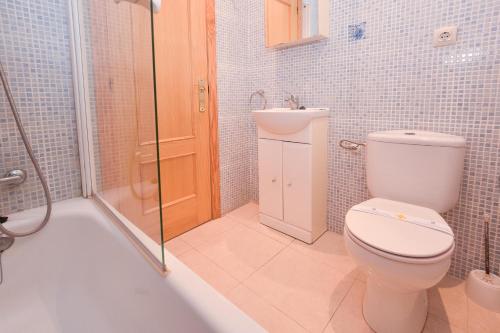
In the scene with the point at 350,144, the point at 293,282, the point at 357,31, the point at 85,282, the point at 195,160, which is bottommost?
the point at 293,282

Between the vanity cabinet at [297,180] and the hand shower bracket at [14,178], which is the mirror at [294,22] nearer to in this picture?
the vanity cabinet at [297,180]

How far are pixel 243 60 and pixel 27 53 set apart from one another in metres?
1.44

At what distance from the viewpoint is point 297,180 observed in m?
1.80

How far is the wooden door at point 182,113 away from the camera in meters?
1.74

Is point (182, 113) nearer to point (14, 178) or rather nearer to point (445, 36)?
point (14, 178)

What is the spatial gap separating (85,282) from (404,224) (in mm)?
1435

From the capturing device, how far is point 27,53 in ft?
4.03

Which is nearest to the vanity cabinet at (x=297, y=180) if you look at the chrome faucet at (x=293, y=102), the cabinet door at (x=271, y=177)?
the cabinet door at (x=271, y=177)

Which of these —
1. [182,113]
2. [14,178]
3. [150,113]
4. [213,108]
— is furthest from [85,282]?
[213,108]

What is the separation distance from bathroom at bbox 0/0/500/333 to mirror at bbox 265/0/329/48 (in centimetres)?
1

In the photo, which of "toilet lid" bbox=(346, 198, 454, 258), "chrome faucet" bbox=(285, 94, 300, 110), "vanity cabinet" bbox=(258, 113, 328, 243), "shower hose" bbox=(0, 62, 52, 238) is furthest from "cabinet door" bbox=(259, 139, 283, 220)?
"shower hose" bbox=(0, 62, 52, 238)

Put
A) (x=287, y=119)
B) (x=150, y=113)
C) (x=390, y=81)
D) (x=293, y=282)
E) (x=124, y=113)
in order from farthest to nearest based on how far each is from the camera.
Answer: (x=287, y=119)
(x=390, y=81)
(x=293, y=282)
(x=124, y=113)
(x=150, y=113)

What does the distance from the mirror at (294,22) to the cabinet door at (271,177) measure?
712 millimetres

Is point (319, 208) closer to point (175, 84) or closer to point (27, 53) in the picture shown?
point (175, 84)
